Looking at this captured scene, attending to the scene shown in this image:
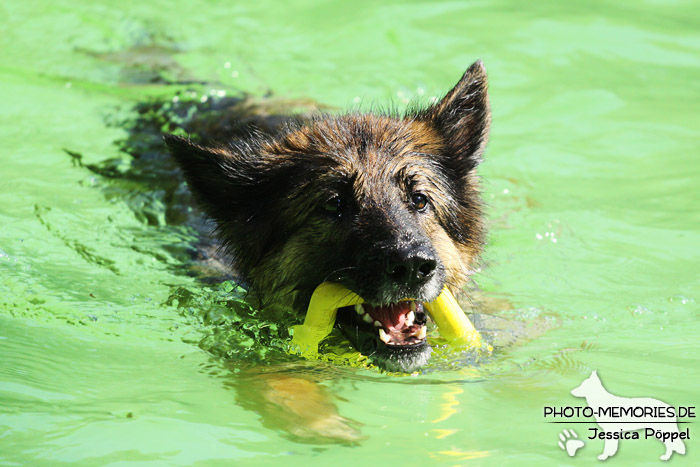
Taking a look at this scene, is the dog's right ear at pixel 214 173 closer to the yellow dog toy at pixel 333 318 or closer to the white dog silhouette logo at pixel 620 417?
the yellow dog toy at pixel 333 318

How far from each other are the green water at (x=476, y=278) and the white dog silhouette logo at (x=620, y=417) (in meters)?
0.08

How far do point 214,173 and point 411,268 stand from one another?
1.77m

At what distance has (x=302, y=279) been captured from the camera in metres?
5.36

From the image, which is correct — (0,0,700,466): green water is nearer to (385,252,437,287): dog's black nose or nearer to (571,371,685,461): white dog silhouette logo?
(571,371,685,461): white dog silhouette logo

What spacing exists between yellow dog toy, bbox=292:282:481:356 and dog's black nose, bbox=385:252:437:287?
0.48 metres

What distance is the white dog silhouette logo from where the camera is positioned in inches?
161

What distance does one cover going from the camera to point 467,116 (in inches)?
236

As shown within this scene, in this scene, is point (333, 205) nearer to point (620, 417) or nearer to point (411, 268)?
point (411, 268)

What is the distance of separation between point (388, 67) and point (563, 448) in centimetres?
728

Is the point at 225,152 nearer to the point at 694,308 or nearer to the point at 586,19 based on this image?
the point at 694,308

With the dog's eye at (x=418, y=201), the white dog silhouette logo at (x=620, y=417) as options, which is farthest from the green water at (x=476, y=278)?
the dog's eye at (x=418, y=201)

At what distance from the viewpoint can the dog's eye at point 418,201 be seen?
5281 millimetres

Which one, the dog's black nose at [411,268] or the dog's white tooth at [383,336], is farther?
the dog's white tooth at [383,336]

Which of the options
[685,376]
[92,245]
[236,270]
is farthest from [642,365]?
[92,245]
